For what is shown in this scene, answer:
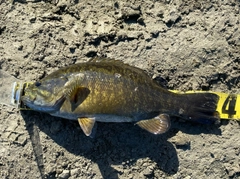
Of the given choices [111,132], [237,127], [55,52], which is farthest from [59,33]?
[237,127]

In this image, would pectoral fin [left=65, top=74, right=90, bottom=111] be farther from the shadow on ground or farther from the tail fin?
the tail fin

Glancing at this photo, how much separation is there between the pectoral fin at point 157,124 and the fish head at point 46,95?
2.74ft

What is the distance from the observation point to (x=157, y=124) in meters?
4.28

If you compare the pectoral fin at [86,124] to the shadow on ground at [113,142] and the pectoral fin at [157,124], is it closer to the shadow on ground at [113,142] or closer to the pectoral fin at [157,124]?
the shadow on ground at [113,142]

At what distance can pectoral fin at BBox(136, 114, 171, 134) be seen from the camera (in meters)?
4.26

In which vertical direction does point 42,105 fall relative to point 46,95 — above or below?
below

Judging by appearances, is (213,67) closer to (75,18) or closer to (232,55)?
(232,55)

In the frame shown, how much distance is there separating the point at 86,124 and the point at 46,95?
473mm

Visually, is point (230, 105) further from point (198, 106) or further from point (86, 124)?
point (86, 124)

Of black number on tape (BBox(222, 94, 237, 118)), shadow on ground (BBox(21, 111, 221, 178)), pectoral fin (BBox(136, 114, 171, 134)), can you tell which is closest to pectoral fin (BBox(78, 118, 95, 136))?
shadow on ground (BBox(21, 111, 221, 178))

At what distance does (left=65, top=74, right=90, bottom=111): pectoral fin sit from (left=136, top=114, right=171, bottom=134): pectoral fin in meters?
0.63

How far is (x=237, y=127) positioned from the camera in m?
4.51

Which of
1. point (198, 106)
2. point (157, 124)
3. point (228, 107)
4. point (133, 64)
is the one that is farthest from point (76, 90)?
point (228, 107)

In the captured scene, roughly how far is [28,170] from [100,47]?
147 cm
